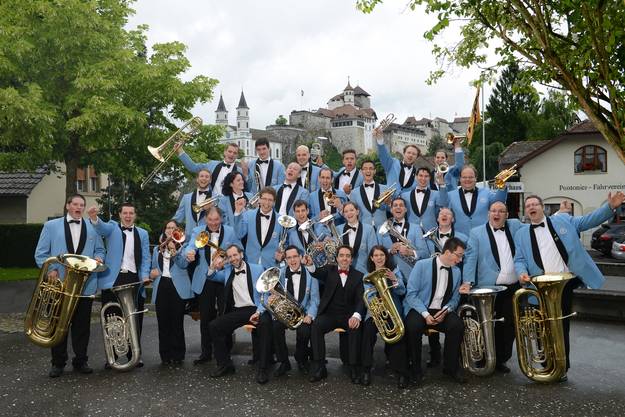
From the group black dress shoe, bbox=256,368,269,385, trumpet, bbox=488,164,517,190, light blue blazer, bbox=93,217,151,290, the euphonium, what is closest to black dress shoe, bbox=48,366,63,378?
light blue blazer, bbox=93,217,151,290

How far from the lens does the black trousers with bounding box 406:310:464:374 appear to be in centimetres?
598

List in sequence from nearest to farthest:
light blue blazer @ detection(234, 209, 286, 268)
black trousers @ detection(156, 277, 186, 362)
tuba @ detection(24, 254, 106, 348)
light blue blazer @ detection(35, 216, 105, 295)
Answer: tuba @ detection(24, 254, 106, 348) < light blue blazer @ detection(35, 216, 105, 295) < black trousers @ detection(156, 277, 186, 362) < light blue blazer @ detection(234, 209, 286, 268)

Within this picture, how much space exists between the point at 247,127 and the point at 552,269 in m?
127

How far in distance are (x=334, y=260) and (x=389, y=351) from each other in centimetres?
Answer: 125

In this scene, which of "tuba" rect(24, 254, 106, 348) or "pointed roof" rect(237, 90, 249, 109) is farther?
"pointed roof" rect(237, 90, 249, 109)

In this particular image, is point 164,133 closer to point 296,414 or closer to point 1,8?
point 1,8

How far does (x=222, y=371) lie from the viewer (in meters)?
6.30

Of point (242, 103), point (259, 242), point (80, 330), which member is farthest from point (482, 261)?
point (242, 103)

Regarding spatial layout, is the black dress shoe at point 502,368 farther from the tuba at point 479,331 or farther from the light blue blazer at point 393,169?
the light blue blazer at point 393,169

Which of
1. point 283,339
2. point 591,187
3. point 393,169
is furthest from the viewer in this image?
point 591,187

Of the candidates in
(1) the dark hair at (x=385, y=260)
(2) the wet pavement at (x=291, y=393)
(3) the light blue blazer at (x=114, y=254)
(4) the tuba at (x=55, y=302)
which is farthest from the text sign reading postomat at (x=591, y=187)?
(4) the tuba at (x=55, y=302)

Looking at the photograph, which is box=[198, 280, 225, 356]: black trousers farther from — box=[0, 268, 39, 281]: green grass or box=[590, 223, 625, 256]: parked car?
box=[590, 223, 625, 256]: parked car

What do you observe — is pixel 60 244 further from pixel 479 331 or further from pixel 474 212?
pixel 474 212

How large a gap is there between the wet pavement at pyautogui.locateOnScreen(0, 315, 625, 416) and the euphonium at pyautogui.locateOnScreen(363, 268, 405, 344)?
0.58m
